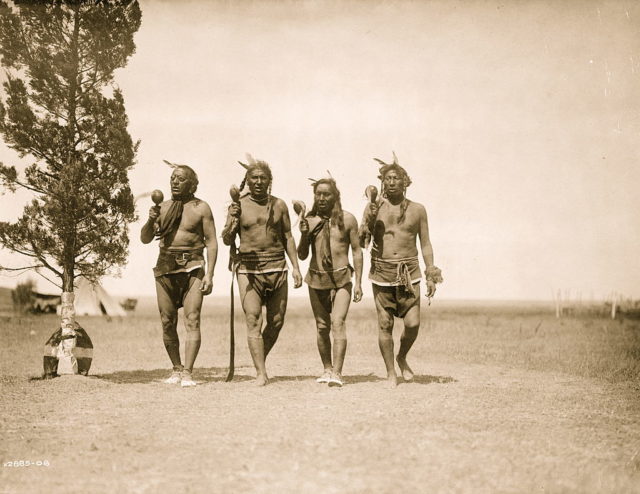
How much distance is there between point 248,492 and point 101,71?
6.75 m

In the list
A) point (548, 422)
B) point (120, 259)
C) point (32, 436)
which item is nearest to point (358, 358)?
point (120, 259)

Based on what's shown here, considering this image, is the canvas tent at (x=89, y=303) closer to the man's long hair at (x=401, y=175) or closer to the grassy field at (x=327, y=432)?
the grassy field at (x=327, y=432)

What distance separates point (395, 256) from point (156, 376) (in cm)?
355

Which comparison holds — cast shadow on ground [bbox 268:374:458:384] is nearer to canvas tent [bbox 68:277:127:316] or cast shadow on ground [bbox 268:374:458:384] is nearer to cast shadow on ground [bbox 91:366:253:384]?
cast shadow on ground [bbox 91:366:253:384]

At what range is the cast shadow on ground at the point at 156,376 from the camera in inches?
312

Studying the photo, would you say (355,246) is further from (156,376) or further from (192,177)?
(156,376)

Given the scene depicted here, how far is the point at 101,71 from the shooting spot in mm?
8617

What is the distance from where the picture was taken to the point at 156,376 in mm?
8508

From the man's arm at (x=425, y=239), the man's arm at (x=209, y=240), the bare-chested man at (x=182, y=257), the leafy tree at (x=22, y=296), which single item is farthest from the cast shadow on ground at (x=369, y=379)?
the leafy tree at (x=22, y=296)

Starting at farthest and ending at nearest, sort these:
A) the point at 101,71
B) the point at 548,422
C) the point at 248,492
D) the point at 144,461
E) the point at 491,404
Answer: the point at 101,71, the point at 491,404, the point at 548,422, the point at 144,461, the point at 248,492

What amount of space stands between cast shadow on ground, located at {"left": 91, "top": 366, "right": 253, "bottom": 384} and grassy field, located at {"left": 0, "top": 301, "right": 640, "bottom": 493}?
3 cm

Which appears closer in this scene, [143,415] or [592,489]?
[592,489]

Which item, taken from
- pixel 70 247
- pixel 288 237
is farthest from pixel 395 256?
pixel 70 247

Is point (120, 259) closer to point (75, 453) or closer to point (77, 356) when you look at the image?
point (77, 356)
